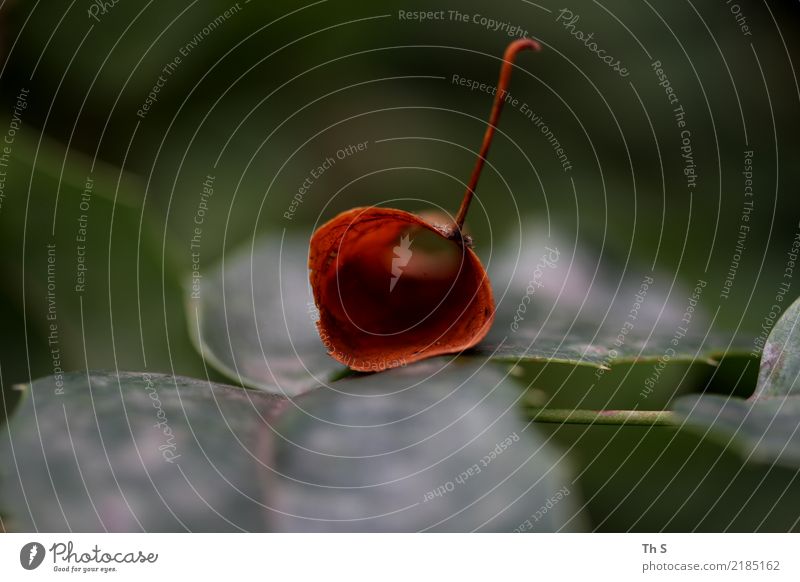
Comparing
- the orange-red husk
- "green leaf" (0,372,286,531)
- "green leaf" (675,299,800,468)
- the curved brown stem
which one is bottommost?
"green leaf" (0,372,286,531)

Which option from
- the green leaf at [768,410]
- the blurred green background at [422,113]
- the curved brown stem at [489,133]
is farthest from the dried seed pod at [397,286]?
the blurred green background at [422,113]

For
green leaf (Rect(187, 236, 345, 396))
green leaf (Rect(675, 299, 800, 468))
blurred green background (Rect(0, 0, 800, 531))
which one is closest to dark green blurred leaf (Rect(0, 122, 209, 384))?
green leaf (Rect(187, 236, 345, 396))

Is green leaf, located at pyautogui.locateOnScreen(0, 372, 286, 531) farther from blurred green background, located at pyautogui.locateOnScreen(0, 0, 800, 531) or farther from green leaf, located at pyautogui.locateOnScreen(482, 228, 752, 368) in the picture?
blurred green background, located at pyautogui.locateOnScreen(0, 0, 800, 531)

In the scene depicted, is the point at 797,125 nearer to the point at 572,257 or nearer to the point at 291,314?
the point at 572,257

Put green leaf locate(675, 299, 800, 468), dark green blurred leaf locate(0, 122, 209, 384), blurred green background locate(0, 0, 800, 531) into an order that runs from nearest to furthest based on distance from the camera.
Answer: green leaf locate(675, 299, 800, 468) → dark green blurred leaf locate(0, 122, 209, 384) → blurred green background locate(0, 0, 800, 531)

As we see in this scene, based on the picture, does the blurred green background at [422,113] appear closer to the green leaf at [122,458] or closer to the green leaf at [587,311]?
the green leaf at [587,311]

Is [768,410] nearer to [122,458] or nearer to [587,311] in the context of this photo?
[587,311]

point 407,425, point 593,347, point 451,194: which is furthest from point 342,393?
point 451,194
